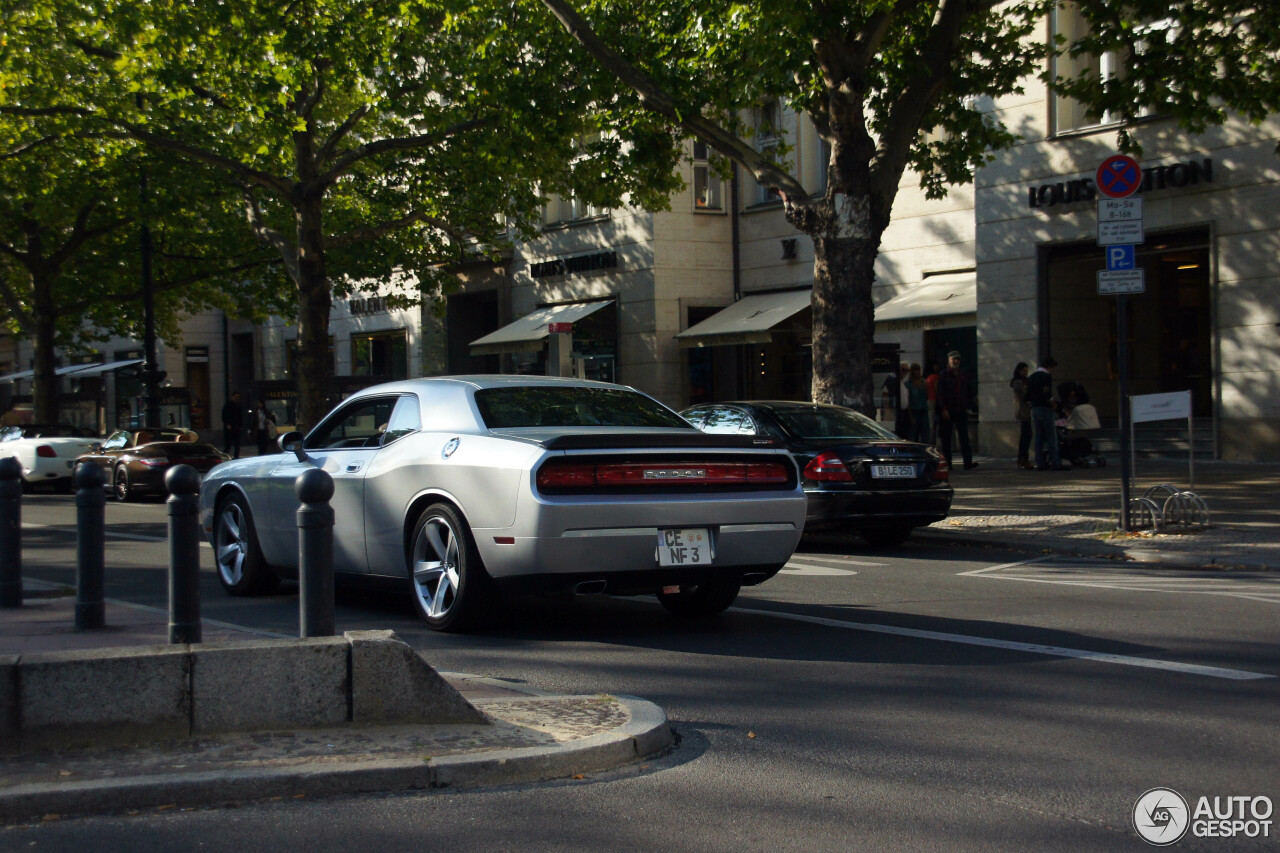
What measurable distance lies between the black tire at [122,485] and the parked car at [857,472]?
13.9 metres

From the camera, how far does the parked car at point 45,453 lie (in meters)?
25.6

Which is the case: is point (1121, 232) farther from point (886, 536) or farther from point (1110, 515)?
point (886, 536)

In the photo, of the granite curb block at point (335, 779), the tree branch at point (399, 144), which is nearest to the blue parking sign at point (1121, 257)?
the granite curb block at point (335, 779)

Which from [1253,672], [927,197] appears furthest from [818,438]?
[927,197]

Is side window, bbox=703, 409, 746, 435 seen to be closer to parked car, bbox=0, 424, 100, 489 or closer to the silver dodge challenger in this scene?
the silver dodge challenger

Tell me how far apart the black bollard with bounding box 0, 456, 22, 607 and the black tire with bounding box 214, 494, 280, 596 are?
1.52 metres

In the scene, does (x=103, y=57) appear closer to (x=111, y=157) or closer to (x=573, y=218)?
(x=111, y=157)

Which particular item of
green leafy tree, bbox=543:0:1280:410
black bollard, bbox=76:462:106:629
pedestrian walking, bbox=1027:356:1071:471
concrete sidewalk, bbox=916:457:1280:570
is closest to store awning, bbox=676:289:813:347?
pedestrian walking, bbox=1027:356:1071:471

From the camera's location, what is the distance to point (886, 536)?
43.7ft

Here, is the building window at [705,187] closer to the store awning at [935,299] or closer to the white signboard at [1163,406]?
the store awning at [935,299]

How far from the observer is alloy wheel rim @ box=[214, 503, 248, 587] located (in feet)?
31.5

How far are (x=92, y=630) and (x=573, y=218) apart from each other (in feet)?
87.5

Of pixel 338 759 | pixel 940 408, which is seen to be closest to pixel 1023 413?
pixel 940 408

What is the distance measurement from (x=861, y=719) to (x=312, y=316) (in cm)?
2159
